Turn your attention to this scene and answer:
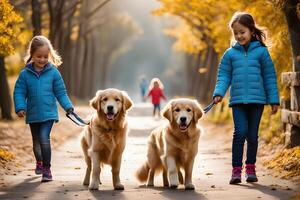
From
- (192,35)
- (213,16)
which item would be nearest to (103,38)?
(192,35)

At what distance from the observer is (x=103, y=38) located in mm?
60312

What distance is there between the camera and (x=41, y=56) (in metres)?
9.90

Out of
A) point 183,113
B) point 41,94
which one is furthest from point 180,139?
point 41,94

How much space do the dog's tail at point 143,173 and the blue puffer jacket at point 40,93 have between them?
136 cm

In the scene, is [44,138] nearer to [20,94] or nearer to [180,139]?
[20,94]

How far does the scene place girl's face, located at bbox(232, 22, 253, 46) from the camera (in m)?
9.20

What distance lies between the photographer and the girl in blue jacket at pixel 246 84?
9.10 meters

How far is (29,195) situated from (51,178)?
5.23 ft

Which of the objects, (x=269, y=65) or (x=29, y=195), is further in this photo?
(x=269, y=65)

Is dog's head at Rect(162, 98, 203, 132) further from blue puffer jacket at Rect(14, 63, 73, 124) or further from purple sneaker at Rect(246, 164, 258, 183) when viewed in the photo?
blue puffer jacket at Rect(14, 63, 73, 124)

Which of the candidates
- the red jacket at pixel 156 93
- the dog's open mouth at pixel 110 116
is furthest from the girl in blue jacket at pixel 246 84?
the red jacket at pixel 156 93

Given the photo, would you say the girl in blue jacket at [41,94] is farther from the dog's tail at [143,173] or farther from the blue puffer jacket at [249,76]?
the blue puffer jacket at [249,76]

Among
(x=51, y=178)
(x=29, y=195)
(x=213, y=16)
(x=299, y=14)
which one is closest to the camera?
(x=29, y=195)

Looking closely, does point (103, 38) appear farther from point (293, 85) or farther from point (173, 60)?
point (173, 60)
